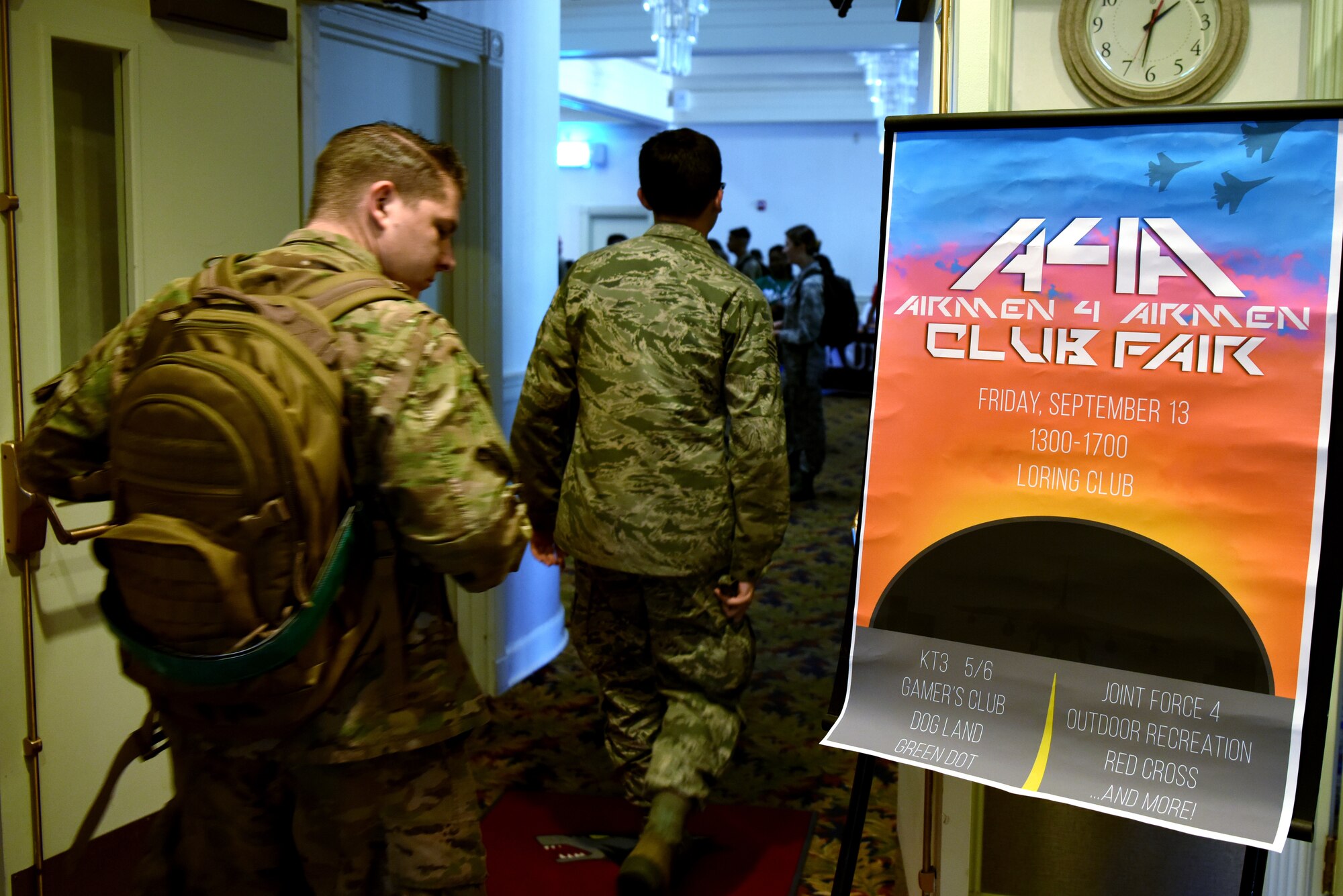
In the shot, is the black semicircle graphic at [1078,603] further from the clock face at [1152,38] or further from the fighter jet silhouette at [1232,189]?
the clock face at [1152,38]

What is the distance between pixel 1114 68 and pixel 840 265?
12537 mm

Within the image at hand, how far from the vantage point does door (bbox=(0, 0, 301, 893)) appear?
1977 millimetres

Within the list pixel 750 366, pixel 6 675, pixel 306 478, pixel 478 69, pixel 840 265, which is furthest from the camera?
pixel 840 265

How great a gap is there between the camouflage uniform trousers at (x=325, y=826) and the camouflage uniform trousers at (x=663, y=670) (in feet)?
3.01

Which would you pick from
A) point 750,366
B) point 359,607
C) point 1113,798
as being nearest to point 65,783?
point 359,607

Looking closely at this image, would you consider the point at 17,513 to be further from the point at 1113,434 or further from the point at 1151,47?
the point at 1151,47

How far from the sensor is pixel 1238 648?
1.43 meters

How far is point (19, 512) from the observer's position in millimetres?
1975

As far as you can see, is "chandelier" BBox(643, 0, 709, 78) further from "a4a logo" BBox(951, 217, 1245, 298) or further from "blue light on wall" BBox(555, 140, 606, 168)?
"blue light on wall" BBox(555, 140, 606, 168)

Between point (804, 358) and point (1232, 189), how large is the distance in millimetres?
4624

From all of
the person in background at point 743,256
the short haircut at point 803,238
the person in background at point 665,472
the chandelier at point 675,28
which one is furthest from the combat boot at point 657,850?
the person in background at point 743,256

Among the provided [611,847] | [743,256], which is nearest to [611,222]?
[743,256]

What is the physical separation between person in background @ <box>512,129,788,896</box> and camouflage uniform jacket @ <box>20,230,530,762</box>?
2.73 feet

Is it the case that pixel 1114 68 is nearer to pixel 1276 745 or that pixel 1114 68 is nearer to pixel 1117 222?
pixel 1117 222
